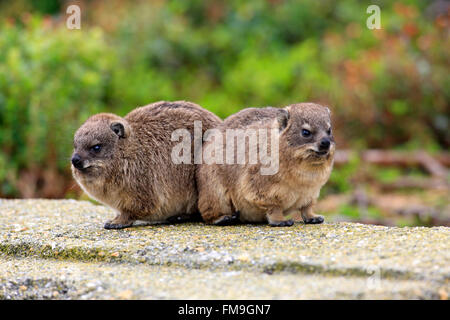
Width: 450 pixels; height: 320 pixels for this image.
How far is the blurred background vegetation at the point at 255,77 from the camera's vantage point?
11.4 m

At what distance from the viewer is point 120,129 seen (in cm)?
716

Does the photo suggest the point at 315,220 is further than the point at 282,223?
Yes

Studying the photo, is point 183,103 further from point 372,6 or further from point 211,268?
point 372,6

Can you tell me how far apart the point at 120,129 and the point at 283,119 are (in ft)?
6.12

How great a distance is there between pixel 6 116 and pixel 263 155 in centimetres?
630

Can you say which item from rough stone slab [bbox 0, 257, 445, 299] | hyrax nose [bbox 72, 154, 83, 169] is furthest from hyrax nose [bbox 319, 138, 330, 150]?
hyrax nose [bbox 72, 154, 83, 169]

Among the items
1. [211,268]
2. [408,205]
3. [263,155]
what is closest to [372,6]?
[408,205]

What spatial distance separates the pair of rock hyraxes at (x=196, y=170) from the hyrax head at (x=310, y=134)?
0.01 metres

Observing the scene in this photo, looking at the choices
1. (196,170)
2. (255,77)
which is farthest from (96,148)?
(255,77)

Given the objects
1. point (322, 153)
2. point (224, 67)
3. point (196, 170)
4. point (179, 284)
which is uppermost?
point (224, 67)

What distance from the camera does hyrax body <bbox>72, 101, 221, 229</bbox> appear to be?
23.0 feet

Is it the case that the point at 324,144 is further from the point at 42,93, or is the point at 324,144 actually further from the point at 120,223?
the point at 42,93

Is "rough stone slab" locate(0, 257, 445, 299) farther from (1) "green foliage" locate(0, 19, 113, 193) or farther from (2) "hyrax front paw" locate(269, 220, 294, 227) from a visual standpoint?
(1) "green foliage" locate(0, 19, 113, 193)

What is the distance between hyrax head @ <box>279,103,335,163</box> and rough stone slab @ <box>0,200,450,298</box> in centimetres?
81
